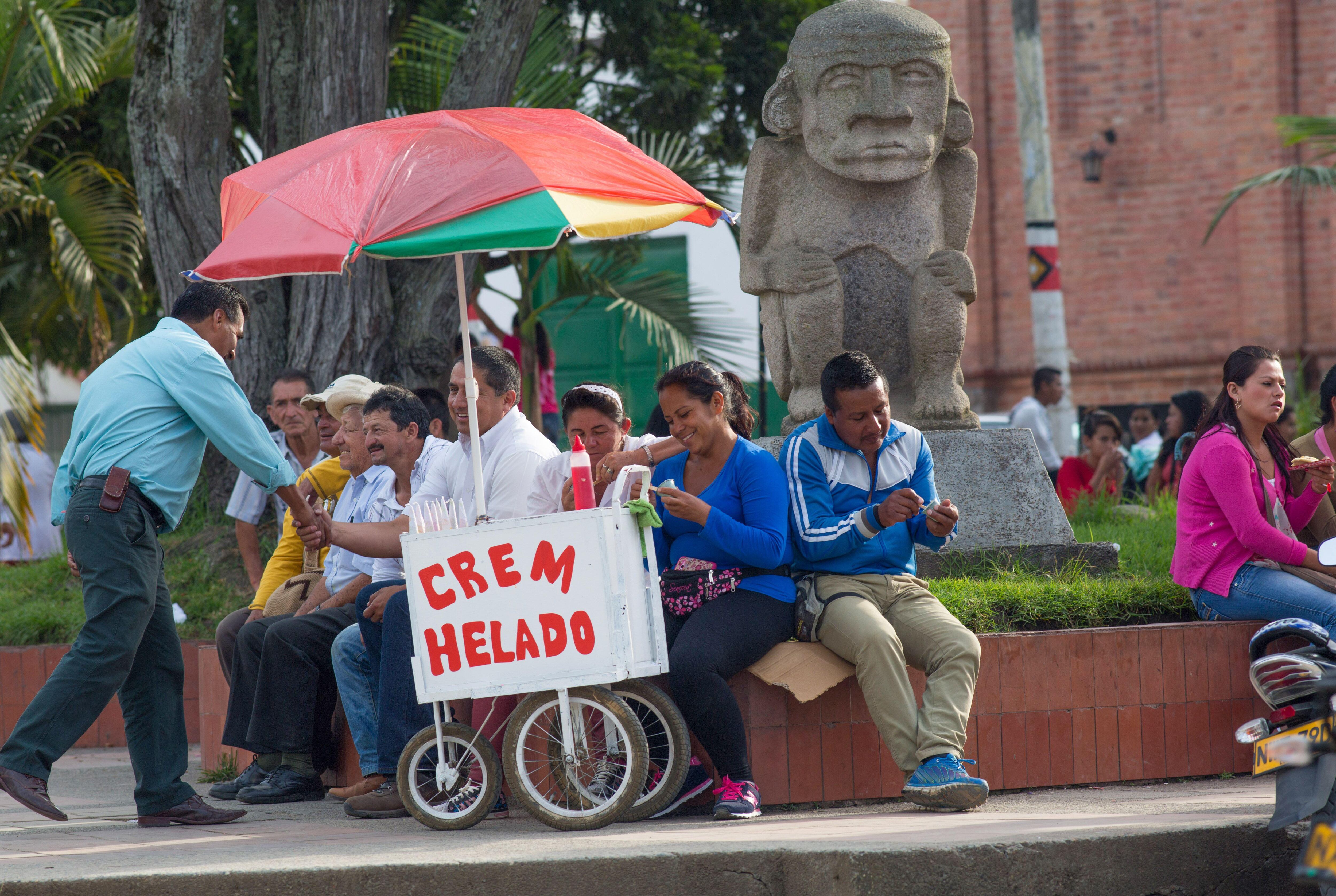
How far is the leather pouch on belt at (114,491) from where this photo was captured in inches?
191

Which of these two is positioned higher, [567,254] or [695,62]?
[695,62]

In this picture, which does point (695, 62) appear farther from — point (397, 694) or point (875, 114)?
point (397, 694)

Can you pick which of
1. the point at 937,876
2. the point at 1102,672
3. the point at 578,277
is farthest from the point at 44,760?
the point at 578,277

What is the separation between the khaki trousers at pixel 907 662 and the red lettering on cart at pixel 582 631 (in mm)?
827

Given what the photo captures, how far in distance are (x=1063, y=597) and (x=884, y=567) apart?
0.99 metres

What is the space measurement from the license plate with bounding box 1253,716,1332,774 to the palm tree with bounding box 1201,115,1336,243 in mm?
6405

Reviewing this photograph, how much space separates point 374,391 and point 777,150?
7.10ft

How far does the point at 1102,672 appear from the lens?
5398 mm

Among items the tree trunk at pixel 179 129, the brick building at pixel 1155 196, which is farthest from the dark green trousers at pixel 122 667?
the brick building at pixel 1155 196

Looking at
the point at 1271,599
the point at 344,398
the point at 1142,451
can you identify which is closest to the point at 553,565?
the point at 344,398

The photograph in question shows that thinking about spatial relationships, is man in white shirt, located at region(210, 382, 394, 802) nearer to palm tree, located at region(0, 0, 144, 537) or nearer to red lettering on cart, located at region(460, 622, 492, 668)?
red lettering on cart, located at region(460, 622, 492, 668)

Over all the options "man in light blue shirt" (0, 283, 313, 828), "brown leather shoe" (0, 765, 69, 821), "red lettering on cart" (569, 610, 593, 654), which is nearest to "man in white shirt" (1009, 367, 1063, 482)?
"red lettering on cart" (569, 610, 593, 654)

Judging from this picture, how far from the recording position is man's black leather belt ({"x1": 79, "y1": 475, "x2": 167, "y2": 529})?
16.1ft

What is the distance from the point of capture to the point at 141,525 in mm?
4926
